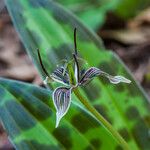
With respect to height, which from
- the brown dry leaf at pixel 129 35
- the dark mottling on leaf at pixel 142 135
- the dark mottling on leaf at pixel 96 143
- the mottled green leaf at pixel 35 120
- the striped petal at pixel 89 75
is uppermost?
the striped petal at pixel 89 75

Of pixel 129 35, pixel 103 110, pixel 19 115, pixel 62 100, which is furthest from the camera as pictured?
pixel 129 35

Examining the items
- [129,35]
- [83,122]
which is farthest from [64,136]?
[129,35]

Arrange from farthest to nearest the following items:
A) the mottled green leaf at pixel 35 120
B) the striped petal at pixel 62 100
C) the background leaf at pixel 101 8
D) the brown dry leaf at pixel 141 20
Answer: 1. the brown dry leaf at pixel 141 20
2. the background leaf at pixel 101 8
3. the mottled green leaf at pixel 35 120
4. the striped petal at pixel 62 100

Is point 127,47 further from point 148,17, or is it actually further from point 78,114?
point 78,114

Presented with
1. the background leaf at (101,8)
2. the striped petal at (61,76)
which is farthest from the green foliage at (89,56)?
the background leaf at (101,8)

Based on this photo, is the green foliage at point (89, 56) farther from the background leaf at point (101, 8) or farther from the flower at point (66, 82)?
the background leaf at point (101, 8)

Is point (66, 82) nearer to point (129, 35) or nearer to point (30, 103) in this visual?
point (30, 103)
